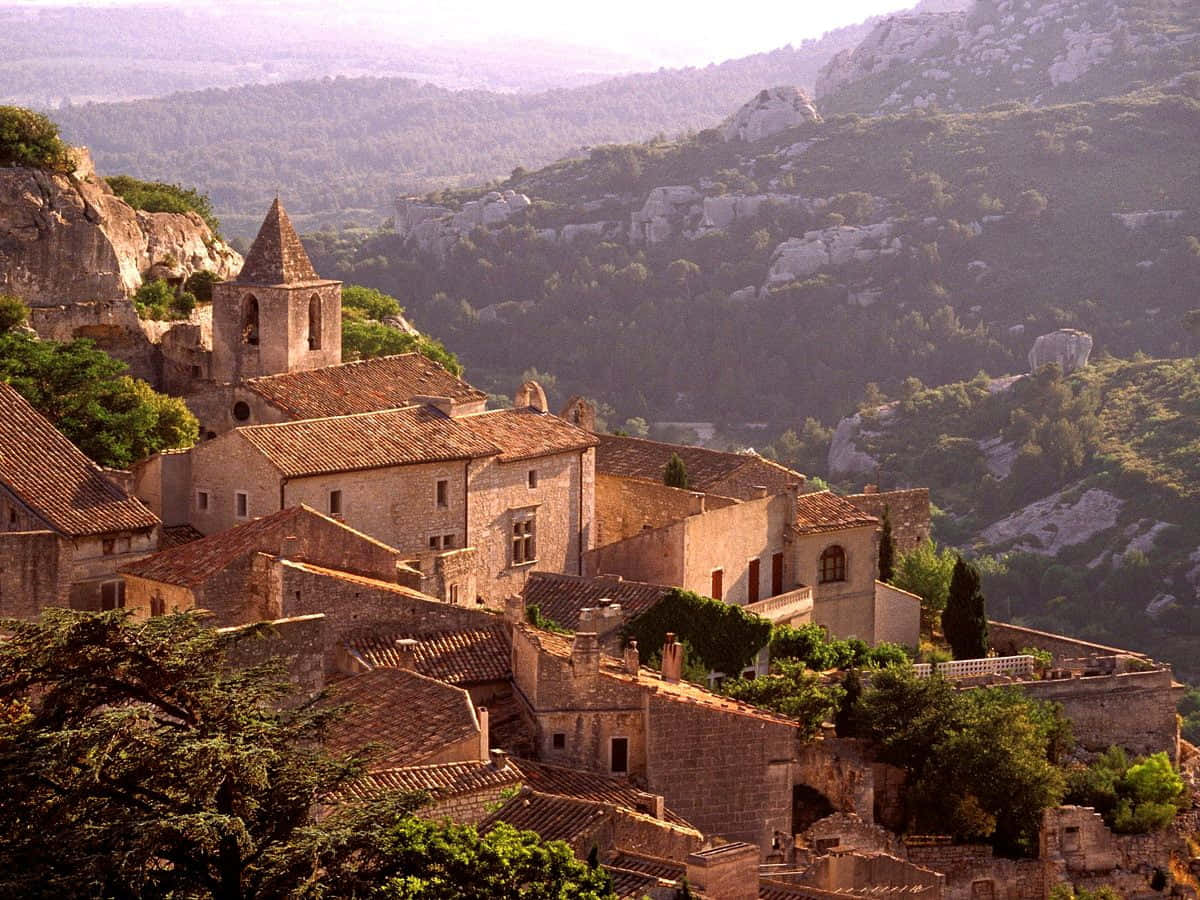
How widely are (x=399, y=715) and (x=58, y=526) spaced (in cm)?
679

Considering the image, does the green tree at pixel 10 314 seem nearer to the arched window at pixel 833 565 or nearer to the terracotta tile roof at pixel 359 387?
the terracotta tile roof at pixel 359 387

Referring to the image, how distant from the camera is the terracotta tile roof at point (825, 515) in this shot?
46.6 meters

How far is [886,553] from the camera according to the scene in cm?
5003

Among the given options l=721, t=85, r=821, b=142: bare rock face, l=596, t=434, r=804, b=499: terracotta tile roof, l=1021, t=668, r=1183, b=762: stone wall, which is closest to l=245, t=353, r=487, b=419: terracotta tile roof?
l=596, t=434, r=804, b=499: terracotta tile roof

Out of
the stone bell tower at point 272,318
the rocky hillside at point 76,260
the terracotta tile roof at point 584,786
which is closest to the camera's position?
the terracotta tile roof at point 584,786

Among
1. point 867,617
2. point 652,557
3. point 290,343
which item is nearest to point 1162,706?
point 867,617

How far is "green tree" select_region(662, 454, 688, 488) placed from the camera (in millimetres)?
47156

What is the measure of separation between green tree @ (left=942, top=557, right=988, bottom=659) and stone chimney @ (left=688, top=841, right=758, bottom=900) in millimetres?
17730

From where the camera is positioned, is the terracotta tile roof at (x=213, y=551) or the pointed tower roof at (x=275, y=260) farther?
the pointed tower roof at (x=275, y=260)

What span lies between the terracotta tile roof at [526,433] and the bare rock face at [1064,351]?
77.4 metres

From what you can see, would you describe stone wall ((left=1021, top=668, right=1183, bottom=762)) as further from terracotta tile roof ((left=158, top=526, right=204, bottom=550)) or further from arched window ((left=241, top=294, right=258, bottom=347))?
arched window ((left=241, top=294, right=258, bottom=347))

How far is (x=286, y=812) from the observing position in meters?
25.0

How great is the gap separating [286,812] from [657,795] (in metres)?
9.74

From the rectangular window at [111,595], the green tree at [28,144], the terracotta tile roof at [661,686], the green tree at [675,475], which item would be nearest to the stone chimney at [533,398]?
the green tree at [675,475]
